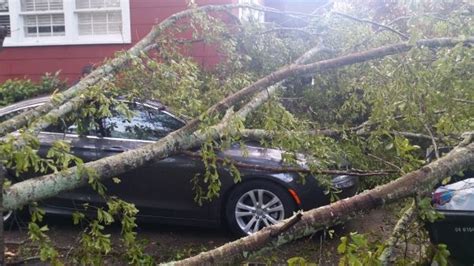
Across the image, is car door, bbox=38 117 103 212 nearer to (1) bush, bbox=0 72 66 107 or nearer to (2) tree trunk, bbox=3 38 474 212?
(2) tree trunk, bbox=3 38 474 212

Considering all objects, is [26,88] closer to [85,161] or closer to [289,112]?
[85,161]

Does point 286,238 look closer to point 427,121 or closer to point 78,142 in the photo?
point 427,121

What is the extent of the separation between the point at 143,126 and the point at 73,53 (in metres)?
5.47

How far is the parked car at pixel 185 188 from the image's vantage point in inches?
226

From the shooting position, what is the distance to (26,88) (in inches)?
383

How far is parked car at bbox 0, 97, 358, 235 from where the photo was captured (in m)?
5.74

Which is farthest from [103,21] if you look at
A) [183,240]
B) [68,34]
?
[183,240]

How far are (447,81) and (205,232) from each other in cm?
353

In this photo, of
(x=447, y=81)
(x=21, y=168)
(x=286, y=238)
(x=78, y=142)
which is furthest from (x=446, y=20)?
(x=78, y=142)

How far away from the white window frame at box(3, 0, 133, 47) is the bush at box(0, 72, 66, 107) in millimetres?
788

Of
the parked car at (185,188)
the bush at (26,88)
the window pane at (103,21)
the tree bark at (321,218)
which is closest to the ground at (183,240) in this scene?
the parked car at (185,188)

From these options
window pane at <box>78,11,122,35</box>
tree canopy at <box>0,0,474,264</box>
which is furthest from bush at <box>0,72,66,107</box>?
tree canopy at <box>0,0,474,264</box>

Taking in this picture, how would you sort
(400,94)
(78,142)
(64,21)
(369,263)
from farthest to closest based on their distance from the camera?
(64,21) < (78,142) < (400,94) < (369,263)

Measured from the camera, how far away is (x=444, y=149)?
12.8 feet
